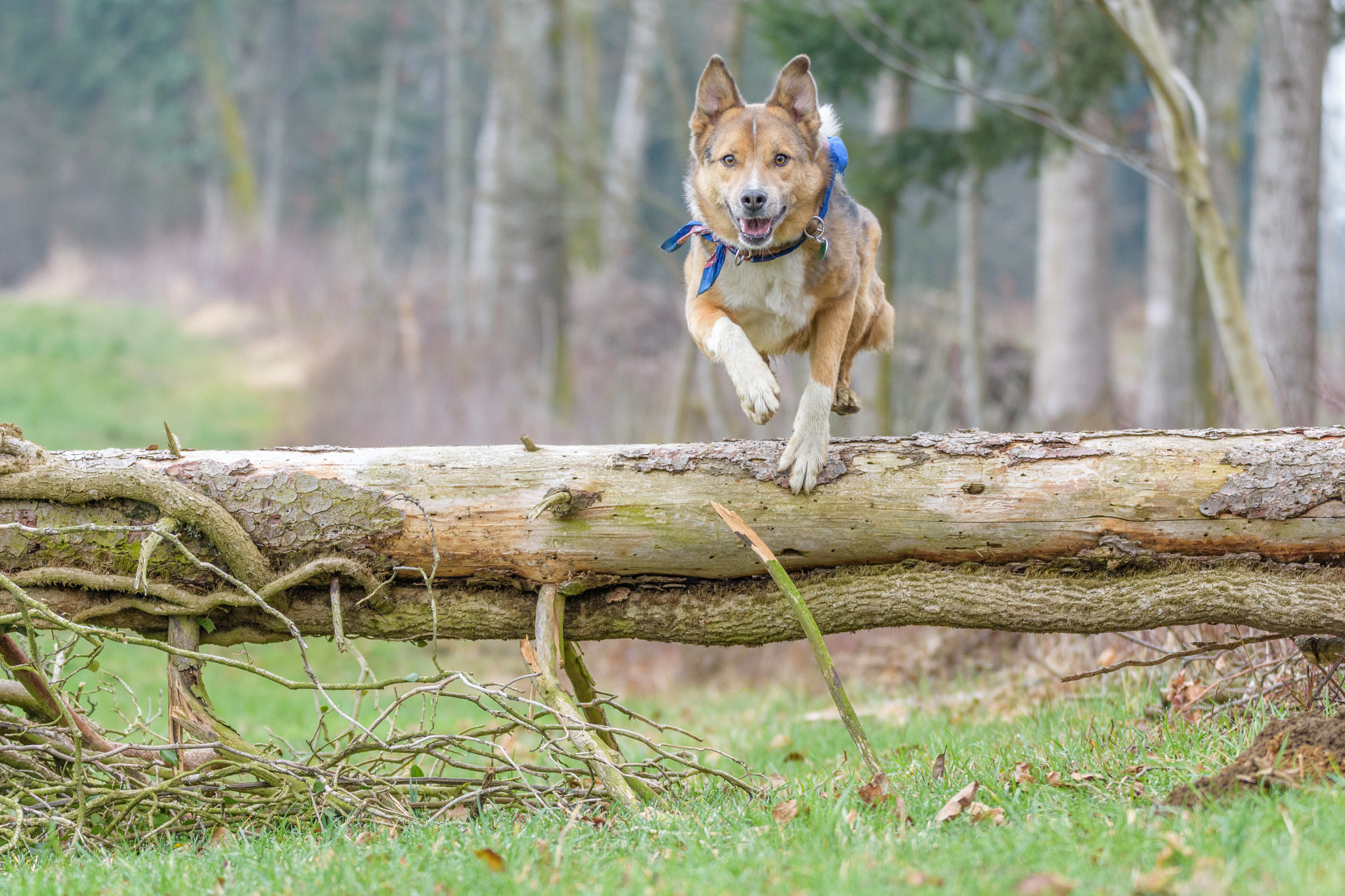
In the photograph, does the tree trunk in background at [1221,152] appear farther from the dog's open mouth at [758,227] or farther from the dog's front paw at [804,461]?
the dog's front paw at [804,461]

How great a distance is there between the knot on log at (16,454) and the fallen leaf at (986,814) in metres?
3.45

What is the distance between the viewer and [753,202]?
4488mm

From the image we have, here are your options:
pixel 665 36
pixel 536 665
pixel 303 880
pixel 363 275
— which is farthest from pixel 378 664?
pixel 363 275

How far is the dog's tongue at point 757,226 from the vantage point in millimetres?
4559

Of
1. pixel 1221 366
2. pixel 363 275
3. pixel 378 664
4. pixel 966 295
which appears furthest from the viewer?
pixel 363 275

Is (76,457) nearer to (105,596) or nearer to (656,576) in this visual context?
(105,596)

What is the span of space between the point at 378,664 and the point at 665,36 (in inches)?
258

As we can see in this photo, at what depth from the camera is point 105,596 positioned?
4180 millimetres

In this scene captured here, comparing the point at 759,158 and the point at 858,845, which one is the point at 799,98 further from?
the point at 858,845

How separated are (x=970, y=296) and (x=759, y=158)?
783 cm

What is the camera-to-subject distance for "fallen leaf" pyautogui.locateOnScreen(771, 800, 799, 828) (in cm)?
348

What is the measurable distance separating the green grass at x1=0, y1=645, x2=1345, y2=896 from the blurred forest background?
3.97m

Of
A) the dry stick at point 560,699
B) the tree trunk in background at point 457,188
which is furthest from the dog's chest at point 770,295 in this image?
the tree trunk in background at point 457,188

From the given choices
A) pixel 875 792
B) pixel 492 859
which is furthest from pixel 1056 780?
pixel 492 859
